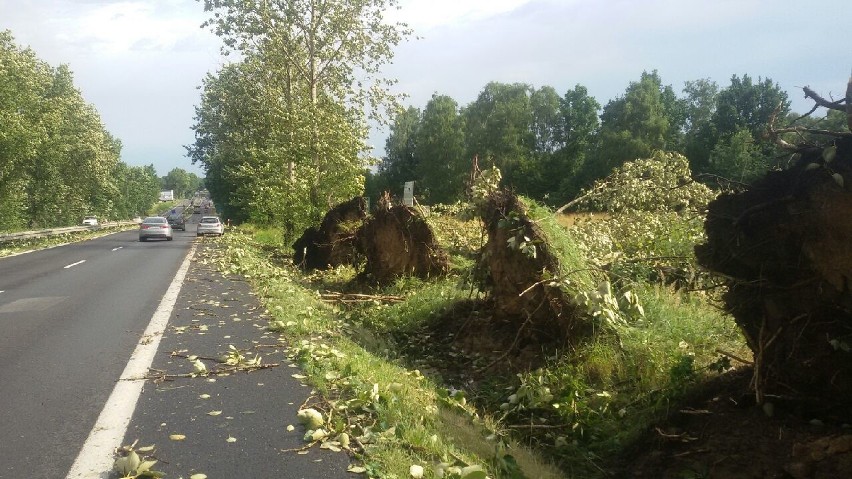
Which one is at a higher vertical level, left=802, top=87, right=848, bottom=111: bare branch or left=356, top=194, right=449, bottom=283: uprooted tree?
left=802, top=87, right=848, bottom=111: bare branch

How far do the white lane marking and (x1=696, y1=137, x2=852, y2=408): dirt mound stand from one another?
4999 mm

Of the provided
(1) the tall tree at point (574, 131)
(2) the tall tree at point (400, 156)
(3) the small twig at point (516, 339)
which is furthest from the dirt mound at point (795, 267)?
(2) the tall tree at point (400, 156)

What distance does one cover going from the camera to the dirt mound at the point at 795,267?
5.31 metres

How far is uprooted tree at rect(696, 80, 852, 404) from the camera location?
5.31m

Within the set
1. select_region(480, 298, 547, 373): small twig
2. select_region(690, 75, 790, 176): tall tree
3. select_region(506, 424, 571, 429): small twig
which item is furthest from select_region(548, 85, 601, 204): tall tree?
select_region(506, 424, 571, 429): small twig

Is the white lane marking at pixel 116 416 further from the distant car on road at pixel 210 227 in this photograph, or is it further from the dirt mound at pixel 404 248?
the distant car on road at pixel 210 227

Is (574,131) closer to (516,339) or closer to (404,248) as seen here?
(404,248)

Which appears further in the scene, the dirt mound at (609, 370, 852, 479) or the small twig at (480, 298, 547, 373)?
the small twig at (480, 298, 547, 373)

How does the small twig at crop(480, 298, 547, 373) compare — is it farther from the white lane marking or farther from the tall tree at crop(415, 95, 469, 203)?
the tall tree at crop(415, 95, 469, 203)

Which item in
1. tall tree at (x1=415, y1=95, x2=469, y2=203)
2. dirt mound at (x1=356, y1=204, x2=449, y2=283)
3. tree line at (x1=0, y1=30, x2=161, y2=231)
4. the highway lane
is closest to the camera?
the highway lane

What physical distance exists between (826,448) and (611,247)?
756 centimetres

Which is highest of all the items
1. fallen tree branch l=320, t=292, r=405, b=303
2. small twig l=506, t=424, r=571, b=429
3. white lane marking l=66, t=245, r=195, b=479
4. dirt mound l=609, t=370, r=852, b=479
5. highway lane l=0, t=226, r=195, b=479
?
highway lane l=0, t=226, r=195, b=479

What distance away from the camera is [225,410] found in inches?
225

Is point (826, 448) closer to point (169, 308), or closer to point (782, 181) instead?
point (782, 181)
